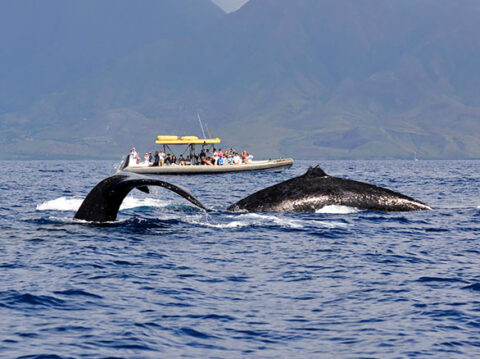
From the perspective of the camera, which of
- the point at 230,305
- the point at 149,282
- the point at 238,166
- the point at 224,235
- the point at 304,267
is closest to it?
the point at 230,305

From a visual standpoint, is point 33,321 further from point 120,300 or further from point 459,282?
point 459,282

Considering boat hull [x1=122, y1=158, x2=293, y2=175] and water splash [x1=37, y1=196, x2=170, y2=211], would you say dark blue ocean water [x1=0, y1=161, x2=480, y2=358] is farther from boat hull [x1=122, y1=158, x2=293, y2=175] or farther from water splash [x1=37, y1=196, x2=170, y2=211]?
boat hull [x1=122, y1=158, x2=293, y2=175]

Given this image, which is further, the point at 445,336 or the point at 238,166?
the point at 238,166

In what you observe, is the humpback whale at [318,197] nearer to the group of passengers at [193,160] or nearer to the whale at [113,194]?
the whale at [113,194]

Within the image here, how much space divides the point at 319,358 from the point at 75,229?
10.4 m

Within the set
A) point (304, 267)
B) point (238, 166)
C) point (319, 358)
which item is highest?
point (238, 166)

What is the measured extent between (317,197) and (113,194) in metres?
7.08

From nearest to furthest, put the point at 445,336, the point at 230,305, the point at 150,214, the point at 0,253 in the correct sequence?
the point at 445,336 < the point at 230,305 < the point at 0,253 < the point at 150,214

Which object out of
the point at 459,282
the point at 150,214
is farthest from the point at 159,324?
the point at 150,214

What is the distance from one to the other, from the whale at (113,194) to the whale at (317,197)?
5061mm

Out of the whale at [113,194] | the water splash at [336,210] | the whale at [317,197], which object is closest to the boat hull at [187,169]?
the whale at [317,197]

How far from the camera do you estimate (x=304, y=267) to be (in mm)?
13562

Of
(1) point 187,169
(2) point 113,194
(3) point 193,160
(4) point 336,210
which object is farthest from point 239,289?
(3) point 193,160

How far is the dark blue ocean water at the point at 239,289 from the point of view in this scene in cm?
893
